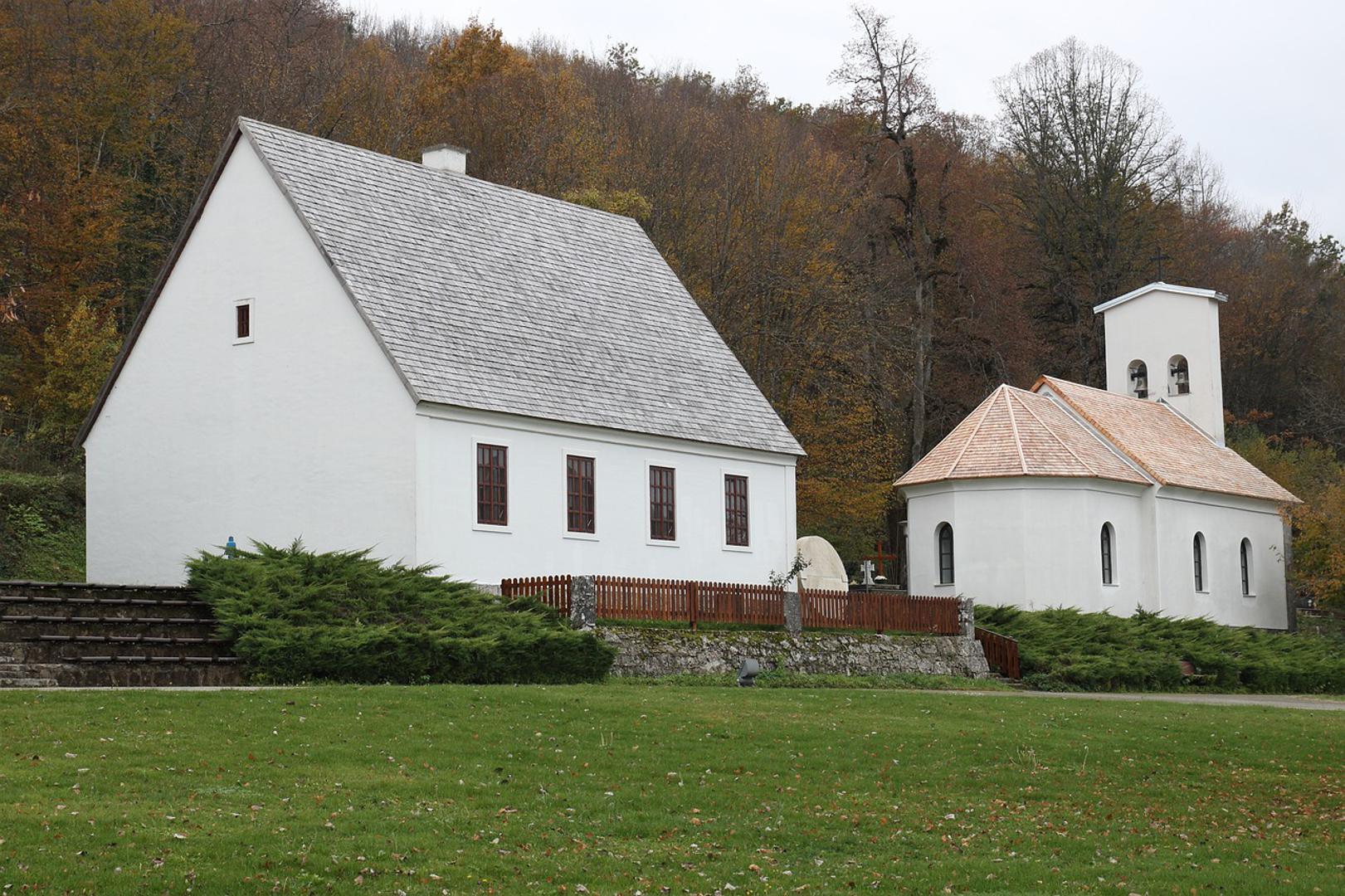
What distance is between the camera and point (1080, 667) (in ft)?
109

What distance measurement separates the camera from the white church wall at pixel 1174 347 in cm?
4847

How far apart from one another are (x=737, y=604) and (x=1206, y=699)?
940 centimetres

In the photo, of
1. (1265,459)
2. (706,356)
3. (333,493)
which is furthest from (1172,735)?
(1265,459)

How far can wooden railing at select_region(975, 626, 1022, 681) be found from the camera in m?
34.6

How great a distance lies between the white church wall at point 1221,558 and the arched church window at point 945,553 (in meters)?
5.52

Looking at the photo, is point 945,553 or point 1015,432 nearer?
point 1015,432

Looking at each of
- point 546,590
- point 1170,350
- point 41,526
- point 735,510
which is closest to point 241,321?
point 41,526

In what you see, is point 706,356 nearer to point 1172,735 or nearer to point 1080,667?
point 1080,667

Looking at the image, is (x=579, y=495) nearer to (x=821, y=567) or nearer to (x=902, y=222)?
(x=821, y=567)

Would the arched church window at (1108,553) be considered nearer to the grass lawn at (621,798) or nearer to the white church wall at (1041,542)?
the white church wall at (1041,542)

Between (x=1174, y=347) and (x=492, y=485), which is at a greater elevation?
(x=1174, y=347)

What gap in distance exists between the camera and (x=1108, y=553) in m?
41.6

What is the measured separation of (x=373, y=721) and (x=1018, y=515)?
25887 millimetres

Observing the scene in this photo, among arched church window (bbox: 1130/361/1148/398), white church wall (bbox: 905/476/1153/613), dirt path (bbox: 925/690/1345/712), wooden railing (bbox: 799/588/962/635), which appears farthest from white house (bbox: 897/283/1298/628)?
dirt path (bbox: 925/690/1345/712)
